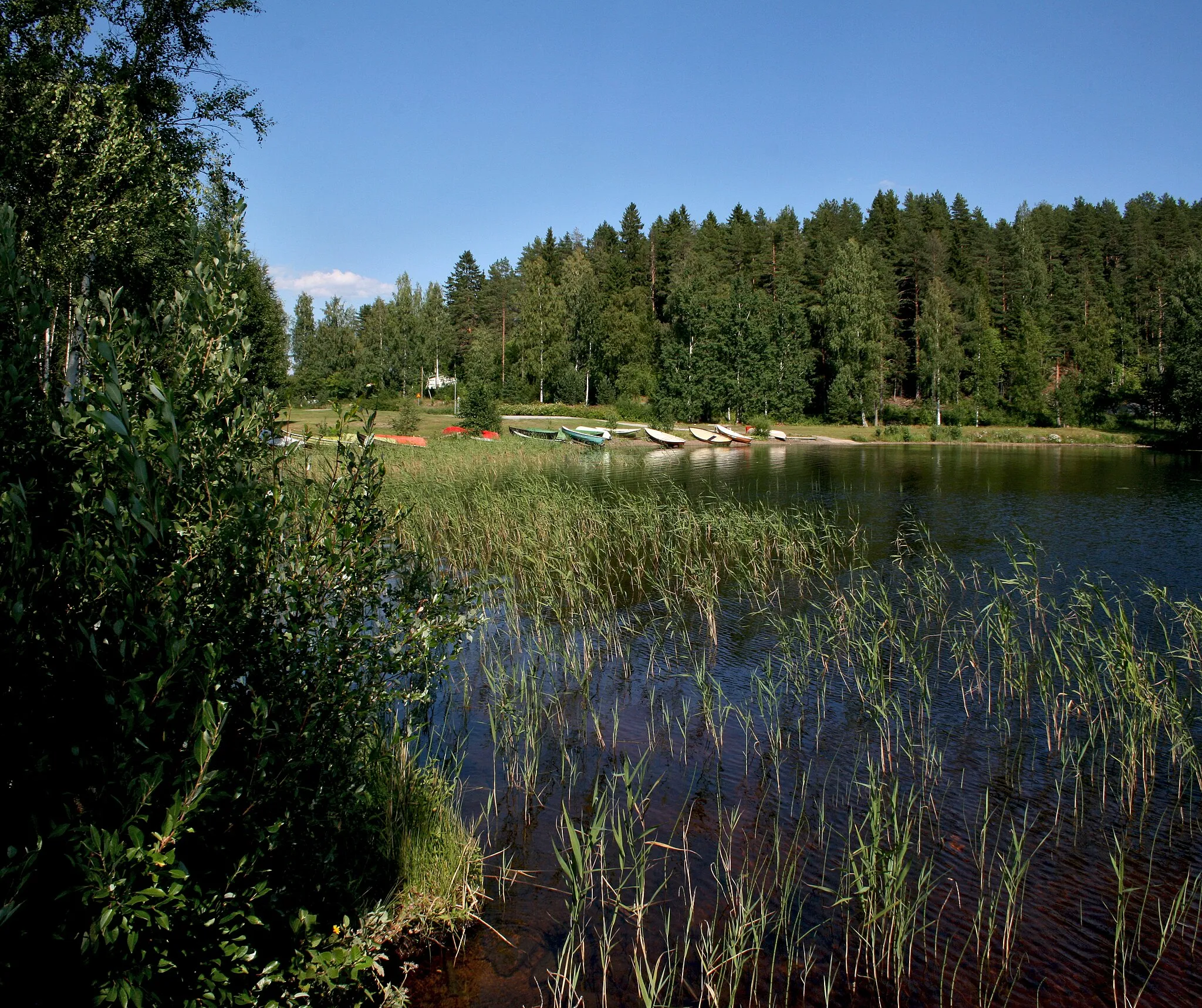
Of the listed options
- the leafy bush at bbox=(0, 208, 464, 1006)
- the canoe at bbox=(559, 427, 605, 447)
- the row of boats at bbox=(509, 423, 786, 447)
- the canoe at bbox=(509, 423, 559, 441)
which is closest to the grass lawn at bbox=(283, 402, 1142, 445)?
the canoe at bbox=(509, 423, 559, 441)

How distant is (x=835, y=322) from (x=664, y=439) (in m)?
21.8

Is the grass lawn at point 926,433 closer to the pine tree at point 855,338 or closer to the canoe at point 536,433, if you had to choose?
the canoe at point 536,433

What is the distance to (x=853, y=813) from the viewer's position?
7.15 metres

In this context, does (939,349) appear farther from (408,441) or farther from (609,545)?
(609,545)

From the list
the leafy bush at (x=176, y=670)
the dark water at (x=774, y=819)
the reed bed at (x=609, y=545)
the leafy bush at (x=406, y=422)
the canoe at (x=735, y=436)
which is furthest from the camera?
the canoe at (x=735, y=436)

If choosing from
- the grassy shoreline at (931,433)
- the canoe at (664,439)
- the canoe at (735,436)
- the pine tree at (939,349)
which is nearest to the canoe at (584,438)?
the grassy shoreline at (931,433)

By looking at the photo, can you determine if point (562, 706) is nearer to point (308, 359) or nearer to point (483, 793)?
point (483, 793)

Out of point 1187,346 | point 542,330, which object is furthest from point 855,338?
point 542,330

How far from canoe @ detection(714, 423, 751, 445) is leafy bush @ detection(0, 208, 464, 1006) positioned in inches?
2080

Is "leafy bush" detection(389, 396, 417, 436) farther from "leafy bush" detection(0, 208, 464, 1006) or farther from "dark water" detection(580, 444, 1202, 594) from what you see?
"leafy bush" detection(0, 208, 464, 1006)

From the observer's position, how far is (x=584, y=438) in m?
47.1

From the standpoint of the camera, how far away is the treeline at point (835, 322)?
63938 millimetres

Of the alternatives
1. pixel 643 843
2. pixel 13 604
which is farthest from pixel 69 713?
pixel 643 843

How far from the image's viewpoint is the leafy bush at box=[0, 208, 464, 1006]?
→ 9.88ft
